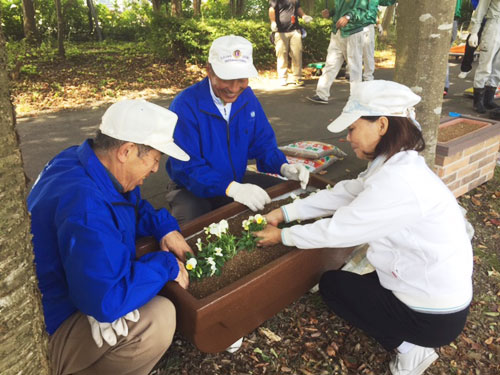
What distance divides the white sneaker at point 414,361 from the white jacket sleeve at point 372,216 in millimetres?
682

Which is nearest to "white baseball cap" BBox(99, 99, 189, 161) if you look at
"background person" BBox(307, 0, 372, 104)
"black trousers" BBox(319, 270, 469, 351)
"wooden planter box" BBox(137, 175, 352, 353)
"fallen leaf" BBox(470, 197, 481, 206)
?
"wooden planter box" BBox(137, 175, 352, 353)

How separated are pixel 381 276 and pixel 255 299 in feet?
2.31

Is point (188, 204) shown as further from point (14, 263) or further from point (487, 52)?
point (487, 52)

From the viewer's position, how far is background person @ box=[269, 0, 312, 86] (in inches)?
310

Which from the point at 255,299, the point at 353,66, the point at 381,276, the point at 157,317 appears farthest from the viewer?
the point at 353,66

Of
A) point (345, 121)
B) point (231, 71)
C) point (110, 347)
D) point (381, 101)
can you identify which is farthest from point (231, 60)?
point (110, 347)

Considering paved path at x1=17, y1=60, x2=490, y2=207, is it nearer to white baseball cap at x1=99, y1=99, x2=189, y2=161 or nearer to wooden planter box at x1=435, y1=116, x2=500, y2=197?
wooden planter box at x1=435, y1=116, x2=500, y2=197

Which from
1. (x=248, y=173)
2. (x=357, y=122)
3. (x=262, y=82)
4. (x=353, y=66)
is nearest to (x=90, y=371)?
(x=357, y=122)

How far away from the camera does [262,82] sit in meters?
8.91

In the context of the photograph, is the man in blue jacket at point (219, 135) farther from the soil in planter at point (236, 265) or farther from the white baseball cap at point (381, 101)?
the white baseball cap at point (381, 101)

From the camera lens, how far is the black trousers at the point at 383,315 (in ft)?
6.58

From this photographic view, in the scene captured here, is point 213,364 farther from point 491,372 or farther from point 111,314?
point 491,372

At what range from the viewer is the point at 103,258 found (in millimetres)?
1564

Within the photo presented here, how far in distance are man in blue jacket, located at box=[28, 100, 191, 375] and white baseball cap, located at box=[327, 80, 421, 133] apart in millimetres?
914
